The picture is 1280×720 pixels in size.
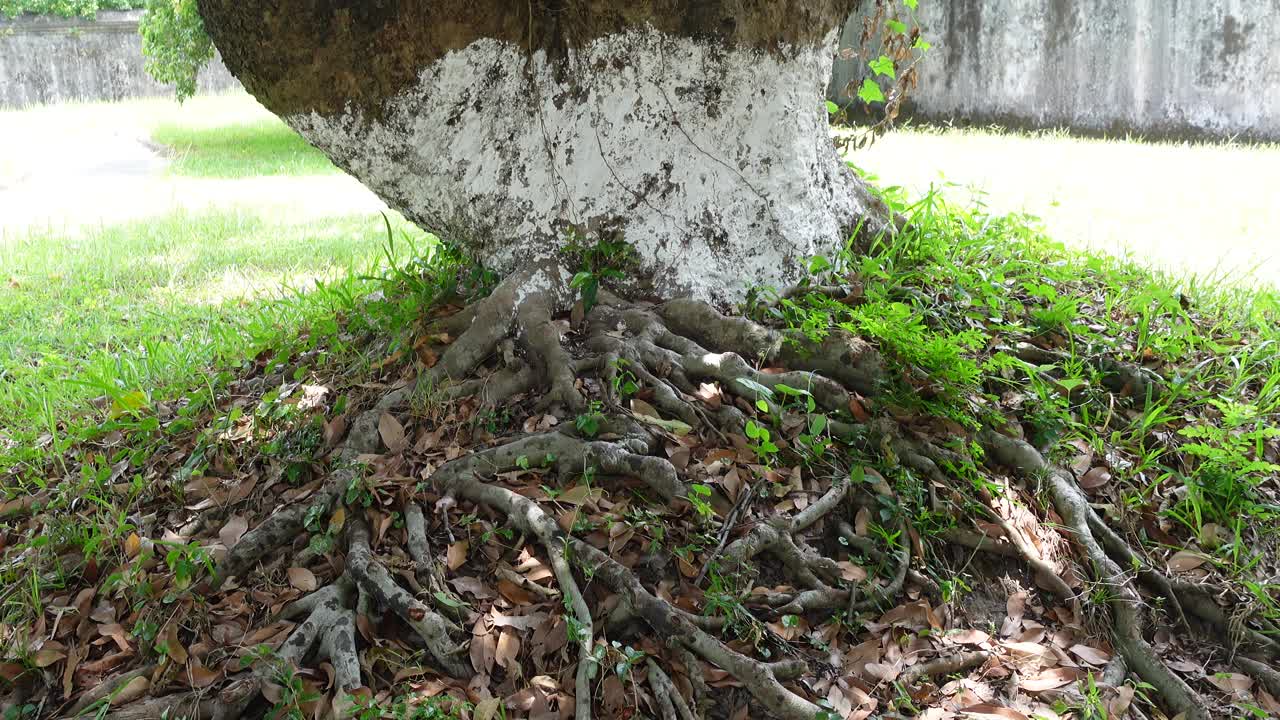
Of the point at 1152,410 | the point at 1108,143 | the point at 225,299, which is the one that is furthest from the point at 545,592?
the point at 1108,143

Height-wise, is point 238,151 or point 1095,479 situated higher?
point 238,151

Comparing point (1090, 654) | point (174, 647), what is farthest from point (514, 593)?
point (1090, 654)

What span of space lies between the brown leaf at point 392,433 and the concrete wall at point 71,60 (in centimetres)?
1982

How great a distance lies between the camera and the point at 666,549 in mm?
2775

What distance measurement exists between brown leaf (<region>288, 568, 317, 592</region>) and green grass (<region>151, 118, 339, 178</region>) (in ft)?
34.2

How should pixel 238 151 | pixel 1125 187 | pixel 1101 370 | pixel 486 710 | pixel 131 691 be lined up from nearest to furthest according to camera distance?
1. pixel 486 710
2. pixel 131 691
3. pixel 1101 370
4. pixel 1125 187
5. pixel 238 151

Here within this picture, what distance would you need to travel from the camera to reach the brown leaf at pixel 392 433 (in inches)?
125

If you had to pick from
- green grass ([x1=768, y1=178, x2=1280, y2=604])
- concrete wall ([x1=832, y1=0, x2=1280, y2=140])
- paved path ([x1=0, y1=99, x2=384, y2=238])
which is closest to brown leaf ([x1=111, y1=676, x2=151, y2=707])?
green grass ([x1=768, y1=178, x2=1280, y2=604])

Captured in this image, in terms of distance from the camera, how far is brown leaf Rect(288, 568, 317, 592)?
9.16 ft

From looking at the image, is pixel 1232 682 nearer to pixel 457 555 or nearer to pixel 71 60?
pixel 457 555

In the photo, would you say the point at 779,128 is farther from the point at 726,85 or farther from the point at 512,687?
the point at 512,687

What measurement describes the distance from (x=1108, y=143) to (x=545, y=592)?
10721 mm

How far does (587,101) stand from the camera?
365 cm

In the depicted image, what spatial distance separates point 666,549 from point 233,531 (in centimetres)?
140
